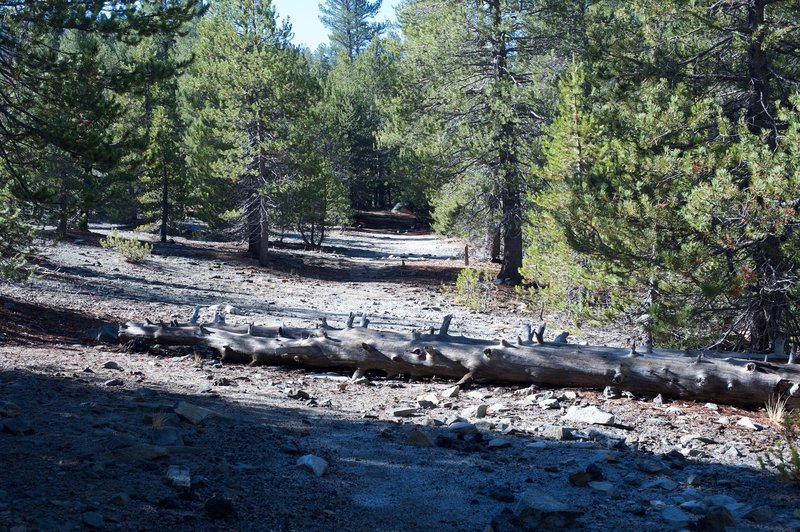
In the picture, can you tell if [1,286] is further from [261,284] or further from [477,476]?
[477,476]

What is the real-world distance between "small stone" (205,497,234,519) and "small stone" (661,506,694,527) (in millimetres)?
3133

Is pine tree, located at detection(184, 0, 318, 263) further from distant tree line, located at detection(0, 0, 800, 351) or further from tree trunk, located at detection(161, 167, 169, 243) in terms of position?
distant tree line, located at detection(0, 0, 800, 351)

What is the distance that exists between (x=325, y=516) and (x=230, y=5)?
22.8 metres

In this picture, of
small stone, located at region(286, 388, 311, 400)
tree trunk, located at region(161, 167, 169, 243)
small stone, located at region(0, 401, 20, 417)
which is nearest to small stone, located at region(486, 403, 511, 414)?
small stone, located at region(286, 388, 311, 400)

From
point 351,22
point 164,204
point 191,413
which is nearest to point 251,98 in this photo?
point 164,204

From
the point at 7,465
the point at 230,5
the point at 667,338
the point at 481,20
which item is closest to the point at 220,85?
the point at 230,5

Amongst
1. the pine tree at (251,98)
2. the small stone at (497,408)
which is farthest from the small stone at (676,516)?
the pine tree at (251,98)

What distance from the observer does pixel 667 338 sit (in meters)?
9.81

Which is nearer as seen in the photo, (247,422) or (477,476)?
(477,476)

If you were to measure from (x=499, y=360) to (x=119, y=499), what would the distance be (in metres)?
5.56

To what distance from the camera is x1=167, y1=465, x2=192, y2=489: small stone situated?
498cm

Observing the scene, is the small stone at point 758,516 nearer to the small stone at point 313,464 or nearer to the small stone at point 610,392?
the small stone at point 313,464

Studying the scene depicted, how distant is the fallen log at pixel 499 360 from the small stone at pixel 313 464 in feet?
12.4

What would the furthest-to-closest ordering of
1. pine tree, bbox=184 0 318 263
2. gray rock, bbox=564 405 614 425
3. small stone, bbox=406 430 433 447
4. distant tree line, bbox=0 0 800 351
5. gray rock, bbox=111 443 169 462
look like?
pine tree, bbox=184 0 318 263 → distant tree line, bbox=0 0 800 351 → gray rock, bbox=564 405 614 425 → small stone, bbox=406 430 433 447 → gray rock, bbox=111 443 169 462
